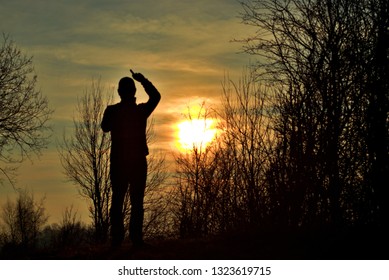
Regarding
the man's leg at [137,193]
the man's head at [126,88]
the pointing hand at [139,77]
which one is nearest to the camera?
the man's head at [126,88]

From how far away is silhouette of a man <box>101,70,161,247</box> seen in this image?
352 inches

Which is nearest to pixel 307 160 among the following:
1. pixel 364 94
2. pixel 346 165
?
pixel 346 165

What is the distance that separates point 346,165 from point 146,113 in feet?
20.4

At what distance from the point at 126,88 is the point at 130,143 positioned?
2.60 ft

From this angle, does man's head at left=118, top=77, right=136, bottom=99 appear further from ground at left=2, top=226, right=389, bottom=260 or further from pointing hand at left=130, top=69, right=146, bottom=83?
ground at left=2, top=226, right=389, bottom=260

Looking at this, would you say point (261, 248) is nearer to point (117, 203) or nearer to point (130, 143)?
point (117, 203)

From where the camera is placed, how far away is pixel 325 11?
15.0 meters

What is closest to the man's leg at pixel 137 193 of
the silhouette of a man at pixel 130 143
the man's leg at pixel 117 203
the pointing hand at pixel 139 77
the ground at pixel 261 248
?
the silhouette of a man at pixel 130 143

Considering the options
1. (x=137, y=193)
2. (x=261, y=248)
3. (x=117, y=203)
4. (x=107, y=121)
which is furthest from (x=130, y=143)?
(x=261, y=248)

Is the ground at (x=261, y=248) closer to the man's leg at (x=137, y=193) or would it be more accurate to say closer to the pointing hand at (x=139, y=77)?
the man's leg at (x=137, y=193)

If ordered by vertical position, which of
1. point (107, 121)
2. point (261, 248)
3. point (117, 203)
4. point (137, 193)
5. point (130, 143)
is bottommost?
point (261, 248)

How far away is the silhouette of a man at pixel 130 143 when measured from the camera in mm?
8945

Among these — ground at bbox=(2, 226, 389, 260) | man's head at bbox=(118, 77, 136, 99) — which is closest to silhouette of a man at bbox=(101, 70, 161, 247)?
man's head at bbox=(118, 77, 136, 99)

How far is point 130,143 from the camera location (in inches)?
353
